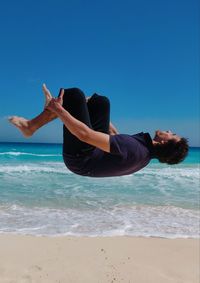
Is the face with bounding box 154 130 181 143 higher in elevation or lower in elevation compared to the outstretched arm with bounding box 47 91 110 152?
lower

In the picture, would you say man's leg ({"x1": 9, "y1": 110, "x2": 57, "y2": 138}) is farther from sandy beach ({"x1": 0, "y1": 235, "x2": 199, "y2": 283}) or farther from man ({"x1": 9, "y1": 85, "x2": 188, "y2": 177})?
sandy beach ({"x1": 0, "y1": 235, "x2": 199, "y2": 283})

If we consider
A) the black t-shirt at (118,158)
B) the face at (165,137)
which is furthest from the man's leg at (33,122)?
the face at (165,137)

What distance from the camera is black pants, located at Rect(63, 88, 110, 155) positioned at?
3469mm

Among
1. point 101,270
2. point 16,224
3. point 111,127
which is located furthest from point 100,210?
point 111,127

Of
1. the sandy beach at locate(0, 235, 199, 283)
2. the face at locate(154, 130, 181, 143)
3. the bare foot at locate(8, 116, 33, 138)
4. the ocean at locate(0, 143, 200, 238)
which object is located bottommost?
the ocean at locate(0, 143, 200, 238)

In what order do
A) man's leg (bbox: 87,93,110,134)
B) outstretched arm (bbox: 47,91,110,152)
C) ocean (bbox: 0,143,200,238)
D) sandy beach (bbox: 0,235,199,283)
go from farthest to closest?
1. ocean (bbox: 0,143,200,238)
2. sandy beach (bbox: 0,235,199,283)
3. man's leg (bbox: 87,93,110,134)
4. outstretched arm (bbox: 47,91,110,152)

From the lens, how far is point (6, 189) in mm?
14062

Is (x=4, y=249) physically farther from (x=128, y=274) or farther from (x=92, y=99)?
(x=92, y=99)

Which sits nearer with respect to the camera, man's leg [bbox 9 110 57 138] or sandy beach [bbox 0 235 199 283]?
man's leg [bbox 9 110 57 138]

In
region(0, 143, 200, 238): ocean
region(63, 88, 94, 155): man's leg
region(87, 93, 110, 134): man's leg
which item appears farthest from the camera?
region(0, 143, 200, 238): ocean

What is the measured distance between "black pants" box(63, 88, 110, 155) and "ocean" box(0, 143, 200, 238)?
16.5 ft

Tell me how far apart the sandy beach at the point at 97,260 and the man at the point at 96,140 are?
303cm

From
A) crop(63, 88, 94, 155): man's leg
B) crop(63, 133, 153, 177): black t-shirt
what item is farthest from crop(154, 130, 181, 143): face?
crop(63, 88, 94, 155): man's leg

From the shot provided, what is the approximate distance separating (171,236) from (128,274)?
231cm
